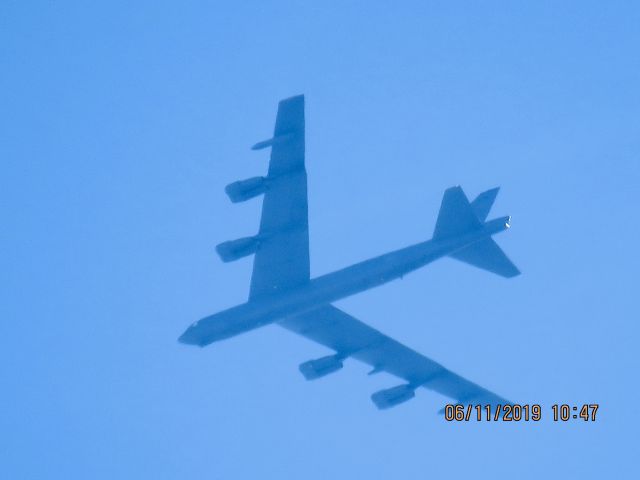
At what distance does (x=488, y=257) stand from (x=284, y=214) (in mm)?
9163

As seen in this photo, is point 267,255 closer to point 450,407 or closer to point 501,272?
point 501,272

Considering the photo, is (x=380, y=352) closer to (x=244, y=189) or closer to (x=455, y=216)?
(x=455, y=216)

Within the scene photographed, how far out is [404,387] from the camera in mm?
44750

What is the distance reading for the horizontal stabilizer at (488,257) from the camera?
39.4 meters

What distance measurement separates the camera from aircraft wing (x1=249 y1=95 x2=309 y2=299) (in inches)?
1427

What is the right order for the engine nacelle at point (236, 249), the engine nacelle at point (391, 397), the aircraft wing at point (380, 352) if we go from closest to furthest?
the engine nacelle at point (236, 249) < the aircraft wing at point (380, 352) < the engine nacelle at point (391, 397)


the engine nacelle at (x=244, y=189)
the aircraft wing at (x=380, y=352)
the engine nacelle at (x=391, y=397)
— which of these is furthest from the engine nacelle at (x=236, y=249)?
the engine nacelle at (x=391, y=397)

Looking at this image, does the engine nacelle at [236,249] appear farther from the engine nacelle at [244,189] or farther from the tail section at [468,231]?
the tail section at [468,231]

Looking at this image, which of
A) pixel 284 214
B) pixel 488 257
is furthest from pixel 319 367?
pixel 488 257

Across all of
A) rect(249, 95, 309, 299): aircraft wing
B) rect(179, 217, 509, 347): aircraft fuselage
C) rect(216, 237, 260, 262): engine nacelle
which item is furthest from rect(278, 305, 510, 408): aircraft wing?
rect(216, 237, 260, 262): engine nacelle

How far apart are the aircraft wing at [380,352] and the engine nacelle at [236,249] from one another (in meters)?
4.82

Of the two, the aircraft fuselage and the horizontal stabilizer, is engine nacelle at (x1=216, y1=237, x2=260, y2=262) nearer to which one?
the aircraft fuselage

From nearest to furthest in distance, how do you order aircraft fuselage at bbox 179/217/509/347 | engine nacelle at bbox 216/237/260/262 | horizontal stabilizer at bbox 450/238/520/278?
engine nacelle at bbox 216/237/260/262 < aircraft fuselage at bbox 179/217/509/347 < horizontal stabilizer at bbox 450/238/520/278

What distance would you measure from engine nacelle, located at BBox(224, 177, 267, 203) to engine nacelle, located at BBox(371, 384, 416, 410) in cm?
1318
